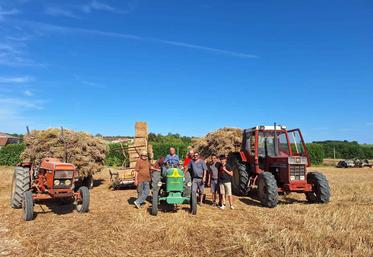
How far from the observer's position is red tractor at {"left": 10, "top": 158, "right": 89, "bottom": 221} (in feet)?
26.9

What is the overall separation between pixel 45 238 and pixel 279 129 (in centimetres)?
772

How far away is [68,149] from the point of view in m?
12.8

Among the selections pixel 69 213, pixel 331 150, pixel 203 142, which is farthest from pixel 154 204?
pixel 331 150

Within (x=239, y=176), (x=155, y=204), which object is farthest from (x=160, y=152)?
(x=155, y=204)

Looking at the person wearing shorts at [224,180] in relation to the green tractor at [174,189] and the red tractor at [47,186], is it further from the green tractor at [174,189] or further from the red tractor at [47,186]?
the red tractor at [47,186]

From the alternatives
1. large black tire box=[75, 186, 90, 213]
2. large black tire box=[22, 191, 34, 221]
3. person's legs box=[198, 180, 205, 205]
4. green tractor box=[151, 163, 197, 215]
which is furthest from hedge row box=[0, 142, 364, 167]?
large black tire box=[22, 191, 34, 221]

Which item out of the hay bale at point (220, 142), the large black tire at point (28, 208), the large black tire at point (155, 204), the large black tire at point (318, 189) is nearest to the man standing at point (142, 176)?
the large black tire at point (155, 204)

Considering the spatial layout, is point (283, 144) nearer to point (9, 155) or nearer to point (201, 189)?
point (201, 189)

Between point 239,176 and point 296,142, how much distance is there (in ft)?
6.78

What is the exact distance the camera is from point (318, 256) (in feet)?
17.3

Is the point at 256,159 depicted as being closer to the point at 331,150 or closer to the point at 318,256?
the point at 318,256

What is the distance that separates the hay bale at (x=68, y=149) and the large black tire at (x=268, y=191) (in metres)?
6.32

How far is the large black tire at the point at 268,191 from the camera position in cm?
936

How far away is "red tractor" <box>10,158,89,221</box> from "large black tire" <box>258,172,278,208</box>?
4.63m
